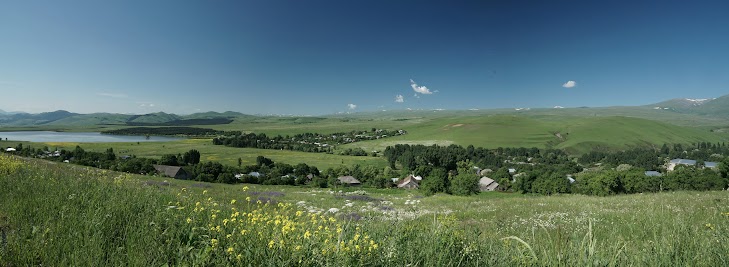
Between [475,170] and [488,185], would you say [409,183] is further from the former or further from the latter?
[475,170]

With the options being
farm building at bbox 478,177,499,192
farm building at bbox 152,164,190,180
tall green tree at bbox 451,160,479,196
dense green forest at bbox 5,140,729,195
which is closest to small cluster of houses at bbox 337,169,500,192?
farm building at bbox 478,177,499,192

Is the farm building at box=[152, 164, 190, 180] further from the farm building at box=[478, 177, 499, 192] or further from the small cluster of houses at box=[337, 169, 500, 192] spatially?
the farm building at box=[478, 177, 499, 192]

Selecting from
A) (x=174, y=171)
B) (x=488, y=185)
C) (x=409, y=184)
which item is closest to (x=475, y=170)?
(x=488, y=185)

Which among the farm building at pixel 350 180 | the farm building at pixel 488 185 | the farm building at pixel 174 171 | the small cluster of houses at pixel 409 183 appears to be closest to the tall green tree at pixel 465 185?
the small cluster of houses at pixel 409 183

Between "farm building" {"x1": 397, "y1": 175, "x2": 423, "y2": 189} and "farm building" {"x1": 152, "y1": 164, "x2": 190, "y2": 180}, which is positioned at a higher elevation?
"farm building" {"x1": 152, "y1": 164, "x2": 190, "y2": 180}

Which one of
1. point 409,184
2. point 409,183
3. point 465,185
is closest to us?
point 465,185

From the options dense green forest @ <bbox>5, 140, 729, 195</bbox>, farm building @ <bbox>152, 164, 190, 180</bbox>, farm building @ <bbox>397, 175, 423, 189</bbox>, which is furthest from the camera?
farm building @ <bbox>397, 175, 423, 189</bbox>

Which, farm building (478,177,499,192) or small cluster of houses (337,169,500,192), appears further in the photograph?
farm building (478,177,499,192)

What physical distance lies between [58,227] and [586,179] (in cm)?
8667

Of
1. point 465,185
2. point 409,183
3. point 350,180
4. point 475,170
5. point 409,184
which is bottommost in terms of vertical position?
point 475,170

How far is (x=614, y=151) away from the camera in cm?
15900

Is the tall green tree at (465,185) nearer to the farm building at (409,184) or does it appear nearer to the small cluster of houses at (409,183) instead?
the small cluster of houses at (409,183)

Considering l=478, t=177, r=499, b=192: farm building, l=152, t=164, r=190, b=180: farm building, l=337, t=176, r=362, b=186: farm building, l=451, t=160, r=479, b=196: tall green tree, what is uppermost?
l=152, t=164, r=190, b=180: farm building

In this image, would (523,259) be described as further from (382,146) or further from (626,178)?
(382,146)
